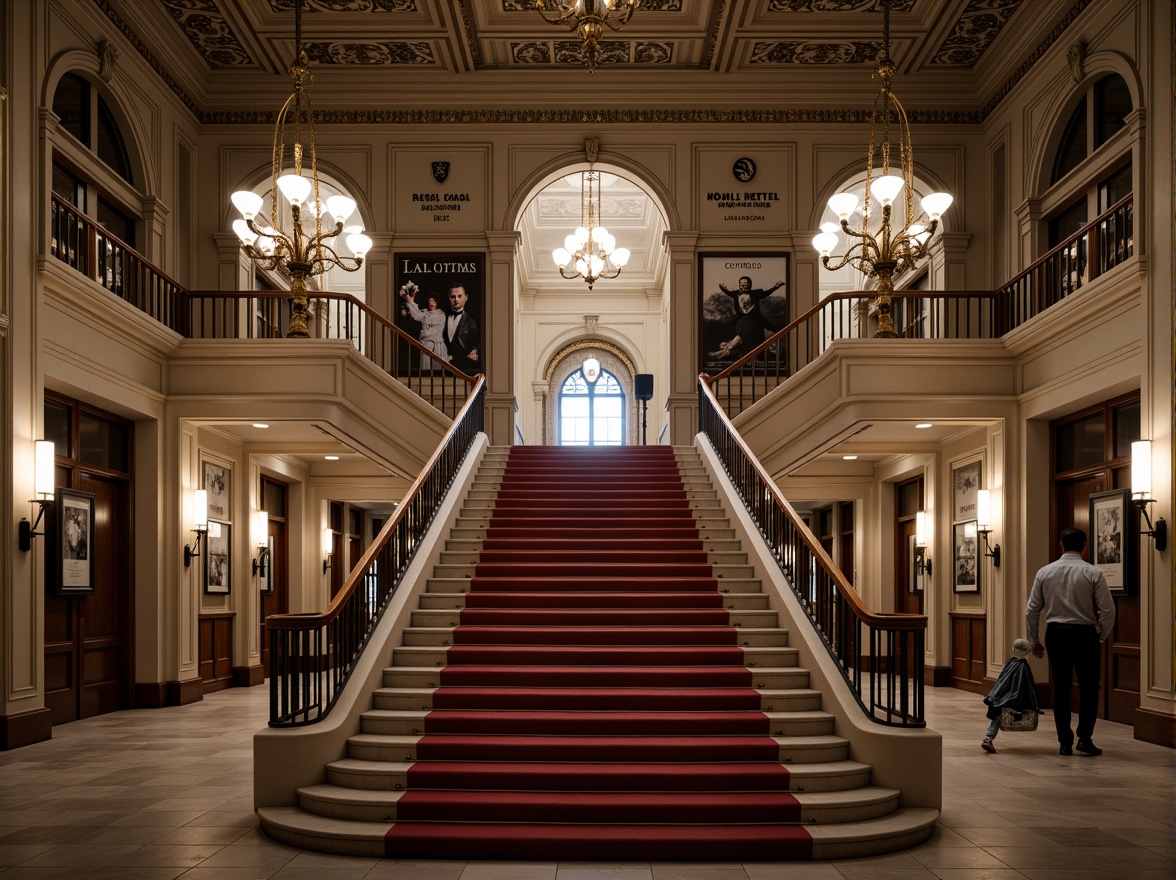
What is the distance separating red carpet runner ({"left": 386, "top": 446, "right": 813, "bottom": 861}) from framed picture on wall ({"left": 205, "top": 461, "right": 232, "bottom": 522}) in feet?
14.0

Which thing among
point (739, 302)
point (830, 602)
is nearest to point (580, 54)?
point (739, 302)

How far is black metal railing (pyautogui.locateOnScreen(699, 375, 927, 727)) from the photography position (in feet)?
20.2

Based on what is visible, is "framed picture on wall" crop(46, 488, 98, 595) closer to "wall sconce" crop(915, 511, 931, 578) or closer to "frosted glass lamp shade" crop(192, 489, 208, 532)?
"frosted glass lamp shade" crop(192, 489, 208, 532)

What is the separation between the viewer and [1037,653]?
749cm

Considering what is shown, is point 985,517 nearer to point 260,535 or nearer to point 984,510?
point 984,510

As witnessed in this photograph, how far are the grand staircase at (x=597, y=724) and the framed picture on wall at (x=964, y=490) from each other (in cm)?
402

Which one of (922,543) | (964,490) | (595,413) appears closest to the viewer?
(964,490)

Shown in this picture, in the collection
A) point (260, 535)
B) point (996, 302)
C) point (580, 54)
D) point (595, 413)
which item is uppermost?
point (580, 54)

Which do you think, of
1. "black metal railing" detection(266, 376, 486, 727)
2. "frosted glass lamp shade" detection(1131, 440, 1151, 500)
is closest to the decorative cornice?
"black metal railing" detection(266, 376, 486, 727)

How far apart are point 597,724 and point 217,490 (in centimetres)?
807

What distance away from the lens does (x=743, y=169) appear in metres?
15.1

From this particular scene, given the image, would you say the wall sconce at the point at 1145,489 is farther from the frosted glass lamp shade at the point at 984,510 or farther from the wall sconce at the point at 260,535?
the wall sconce at the point at 260,535

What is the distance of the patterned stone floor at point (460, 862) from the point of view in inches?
198

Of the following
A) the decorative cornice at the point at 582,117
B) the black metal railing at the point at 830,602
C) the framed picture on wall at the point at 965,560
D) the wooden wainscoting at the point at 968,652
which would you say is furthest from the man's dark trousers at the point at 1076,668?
the decorative cornice at the point at 582,117
